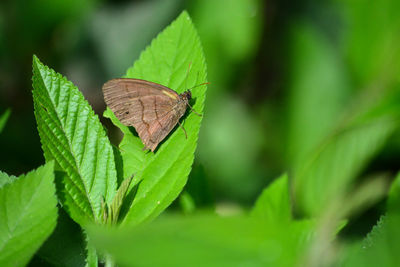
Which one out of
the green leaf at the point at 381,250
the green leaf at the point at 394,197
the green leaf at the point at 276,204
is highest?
the green leaf at the point at 276,204

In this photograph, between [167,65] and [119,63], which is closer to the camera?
[167,65]

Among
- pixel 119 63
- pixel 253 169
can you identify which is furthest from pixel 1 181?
pixel 119 63

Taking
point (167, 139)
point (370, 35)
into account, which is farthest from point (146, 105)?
point (370, 35)

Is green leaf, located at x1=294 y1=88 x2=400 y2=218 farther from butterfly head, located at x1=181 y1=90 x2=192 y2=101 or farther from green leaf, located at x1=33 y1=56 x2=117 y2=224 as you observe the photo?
green leaf, located at x1=33 y1=56 x2=117 y2=224

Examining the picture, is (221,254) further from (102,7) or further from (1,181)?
(102,7)

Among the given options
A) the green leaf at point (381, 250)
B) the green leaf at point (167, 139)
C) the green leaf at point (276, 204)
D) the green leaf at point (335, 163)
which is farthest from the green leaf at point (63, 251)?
the green leaf at point (335, 163)

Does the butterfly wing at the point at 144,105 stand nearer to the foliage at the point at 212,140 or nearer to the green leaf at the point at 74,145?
the foliage at the point at 212,140
